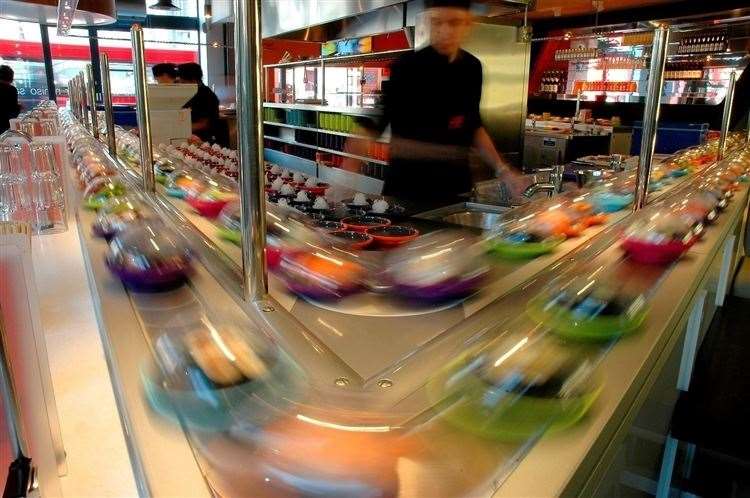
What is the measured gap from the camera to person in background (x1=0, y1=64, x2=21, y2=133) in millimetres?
6320

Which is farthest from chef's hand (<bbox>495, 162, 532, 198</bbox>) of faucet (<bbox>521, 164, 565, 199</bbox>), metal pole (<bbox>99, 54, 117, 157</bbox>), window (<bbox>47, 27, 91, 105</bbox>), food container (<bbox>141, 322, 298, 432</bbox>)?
window (<bbox>47, 27, 91, 105</bbox>)

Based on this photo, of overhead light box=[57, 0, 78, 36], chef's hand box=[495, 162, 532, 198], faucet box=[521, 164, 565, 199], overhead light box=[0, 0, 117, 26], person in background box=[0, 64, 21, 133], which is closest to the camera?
overhead light box=[57, 0, 78, 36]

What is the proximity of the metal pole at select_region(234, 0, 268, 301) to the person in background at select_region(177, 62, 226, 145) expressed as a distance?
3766 mm

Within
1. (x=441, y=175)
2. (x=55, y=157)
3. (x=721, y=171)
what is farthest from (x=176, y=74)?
(x=721, y=171)

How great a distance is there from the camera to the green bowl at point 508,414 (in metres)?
0.50

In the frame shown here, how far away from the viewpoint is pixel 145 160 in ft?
4.76

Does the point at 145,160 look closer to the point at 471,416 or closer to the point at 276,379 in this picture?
the point at 276,379

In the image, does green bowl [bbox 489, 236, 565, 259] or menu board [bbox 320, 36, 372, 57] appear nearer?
green bowl [bbox 489, 236, 565, 259]

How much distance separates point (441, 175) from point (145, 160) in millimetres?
1891

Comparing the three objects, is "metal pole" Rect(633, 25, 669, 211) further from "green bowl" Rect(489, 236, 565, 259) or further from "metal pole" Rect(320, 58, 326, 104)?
"metal pole" Rect(320, 58, 326, 104)

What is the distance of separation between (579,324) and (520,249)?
40cm

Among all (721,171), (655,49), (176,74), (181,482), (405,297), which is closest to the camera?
(181,482)

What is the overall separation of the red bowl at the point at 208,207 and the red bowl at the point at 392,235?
341mm

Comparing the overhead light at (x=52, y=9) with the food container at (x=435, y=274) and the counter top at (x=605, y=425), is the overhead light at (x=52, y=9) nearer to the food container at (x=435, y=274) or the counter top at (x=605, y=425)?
the food container at (x=435, y=274)
